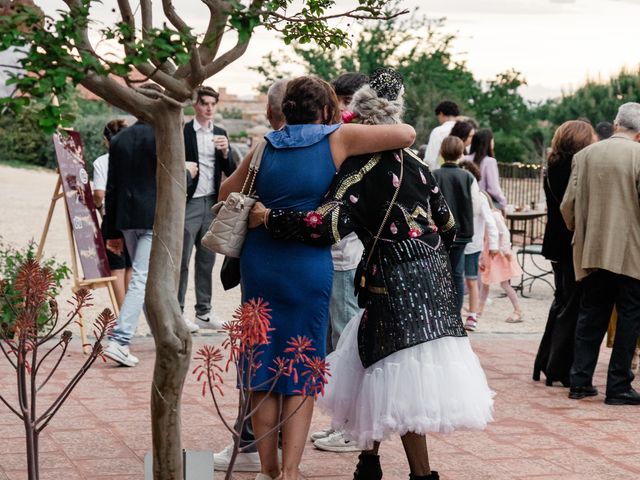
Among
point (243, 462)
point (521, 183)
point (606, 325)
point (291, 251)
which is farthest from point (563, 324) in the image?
point (521, 183)

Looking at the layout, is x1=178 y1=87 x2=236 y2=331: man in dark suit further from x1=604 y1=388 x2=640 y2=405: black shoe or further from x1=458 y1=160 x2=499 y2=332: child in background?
x1=604 y1=388 x2=640 y2=405: black shoe

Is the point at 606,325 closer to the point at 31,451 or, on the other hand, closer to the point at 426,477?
the point at 426,477

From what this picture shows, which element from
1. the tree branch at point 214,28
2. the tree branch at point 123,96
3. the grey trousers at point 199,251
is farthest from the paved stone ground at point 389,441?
the tree branch at point 214,28

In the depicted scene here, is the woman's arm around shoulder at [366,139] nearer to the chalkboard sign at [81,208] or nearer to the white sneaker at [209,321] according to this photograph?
the chalkboard sign at [81,208]

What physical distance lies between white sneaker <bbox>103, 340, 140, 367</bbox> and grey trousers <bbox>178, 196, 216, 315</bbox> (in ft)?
3.57

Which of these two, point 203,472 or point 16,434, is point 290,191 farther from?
point 16,434

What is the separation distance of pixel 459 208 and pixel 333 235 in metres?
5.18

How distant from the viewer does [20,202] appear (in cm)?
2747

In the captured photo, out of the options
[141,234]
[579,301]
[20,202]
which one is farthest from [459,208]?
[20,202]

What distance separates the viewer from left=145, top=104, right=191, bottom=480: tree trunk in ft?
12.6

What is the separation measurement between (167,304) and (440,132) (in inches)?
305

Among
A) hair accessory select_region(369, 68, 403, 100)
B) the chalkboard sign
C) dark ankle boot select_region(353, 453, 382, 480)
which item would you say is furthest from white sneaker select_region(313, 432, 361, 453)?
the chalkboard sign

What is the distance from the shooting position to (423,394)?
15.9 ft

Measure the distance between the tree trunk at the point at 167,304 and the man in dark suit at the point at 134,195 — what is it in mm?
4563
